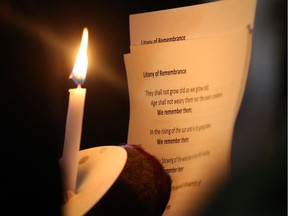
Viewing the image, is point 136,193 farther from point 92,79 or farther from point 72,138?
point 92,79

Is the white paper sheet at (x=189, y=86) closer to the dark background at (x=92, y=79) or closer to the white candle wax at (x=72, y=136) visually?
the dark background at (x=92, y=79)

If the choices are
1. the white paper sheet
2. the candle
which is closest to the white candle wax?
the candle

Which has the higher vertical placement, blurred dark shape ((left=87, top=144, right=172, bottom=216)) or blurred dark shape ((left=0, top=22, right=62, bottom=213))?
blurred dark shape ((left=0, top=22, right=62, bottom=213))

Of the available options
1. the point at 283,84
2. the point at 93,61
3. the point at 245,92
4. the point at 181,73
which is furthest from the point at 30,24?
the point at 283,84

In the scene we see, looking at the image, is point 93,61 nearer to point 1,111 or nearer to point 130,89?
point 130,89

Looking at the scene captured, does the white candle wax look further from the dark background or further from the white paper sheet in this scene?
the white paper sheet

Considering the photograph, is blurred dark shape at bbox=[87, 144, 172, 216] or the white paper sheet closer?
blurred dark shape at bbox=[87, 144, 172, 216]
